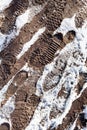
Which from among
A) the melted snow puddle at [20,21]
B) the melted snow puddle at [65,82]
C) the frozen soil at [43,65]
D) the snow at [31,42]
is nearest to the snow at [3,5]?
the frozen soil at [43,65]

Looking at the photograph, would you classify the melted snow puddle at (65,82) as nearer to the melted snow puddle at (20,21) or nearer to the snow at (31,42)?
the snow at (31,42)

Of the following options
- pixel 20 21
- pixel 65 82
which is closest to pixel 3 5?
pixel 20 21

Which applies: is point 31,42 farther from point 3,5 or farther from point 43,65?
point 3,5

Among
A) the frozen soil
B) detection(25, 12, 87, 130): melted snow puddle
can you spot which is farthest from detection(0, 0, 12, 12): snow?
detection(25, 12, 87, 130): melted snow puddle

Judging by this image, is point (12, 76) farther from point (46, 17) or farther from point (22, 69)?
point (46, 17)

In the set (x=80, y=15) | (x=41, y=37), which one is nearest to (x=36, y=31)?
(x=41, y=37)

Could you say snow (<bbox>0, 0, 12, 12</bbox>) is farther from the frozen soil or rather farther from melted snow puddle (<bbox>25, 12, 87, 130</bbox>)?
melted snow puddle (<bbox>25, 12, 87, 130</bbox>)
